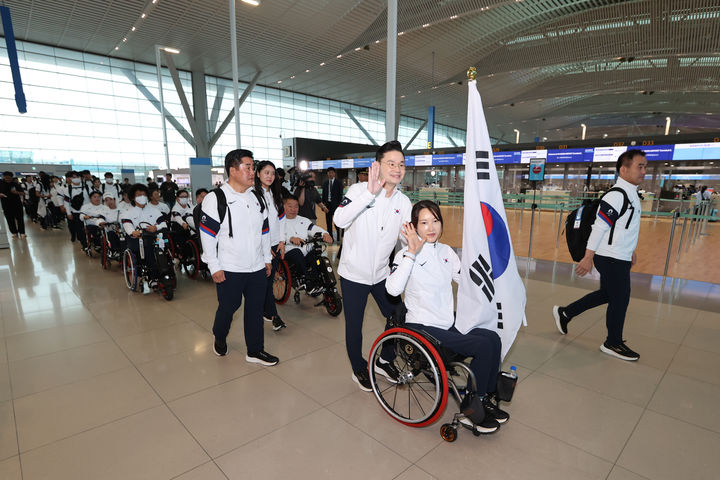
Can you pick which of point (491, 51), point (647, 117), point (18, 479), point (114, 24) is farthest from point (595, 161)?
point (647, 117)

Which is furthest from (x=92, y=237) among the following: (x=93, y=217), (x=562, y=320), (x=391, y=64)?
(x=562, y=320)

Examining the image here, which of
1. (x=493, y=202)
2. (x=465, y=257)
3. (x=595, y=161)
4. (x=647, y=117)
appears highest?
(x=647, y=117)

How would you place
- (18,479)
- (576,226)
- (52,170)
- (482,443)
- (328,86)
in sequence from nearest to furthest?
(18,479) < (482,443) < (576,226) < (52,170) < (328,86)

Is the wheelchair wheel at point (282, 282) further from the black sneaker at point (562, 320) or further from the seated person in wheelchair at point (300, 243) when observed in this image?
the black sneaker at point (562, 320)

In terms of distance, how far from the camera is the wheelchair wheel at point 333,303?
3656 millimetres

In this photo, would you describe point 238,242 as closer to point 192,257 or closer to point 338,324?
point 338,324

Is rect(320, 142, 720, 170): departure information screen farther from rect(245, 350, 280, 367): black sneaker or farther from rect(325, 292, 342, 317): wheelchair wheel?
rect(245, 350, 280, 367): black sneaker

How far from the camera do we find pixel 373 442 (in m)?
1.84

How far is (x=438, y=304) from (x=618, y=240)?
1658mm

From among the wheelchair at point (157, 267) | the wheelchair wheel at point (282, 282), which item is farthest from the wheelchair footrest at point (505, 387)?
the wheelchair at point (157, 267)

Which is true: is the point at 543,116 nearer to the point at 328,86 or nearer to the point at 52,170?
the point at 328,86

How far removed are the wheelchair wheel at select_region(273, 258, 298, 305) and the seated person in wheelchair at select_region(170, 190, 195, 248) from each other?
205 centimetres

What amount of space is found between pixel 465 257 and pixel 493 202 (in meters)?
0.33

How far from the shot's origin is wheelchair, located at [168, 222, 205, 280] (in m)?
4.96
